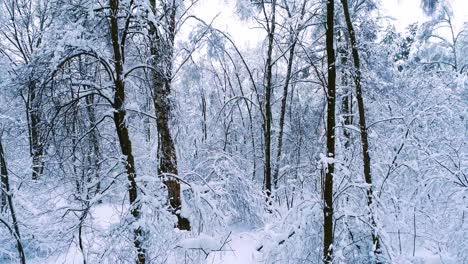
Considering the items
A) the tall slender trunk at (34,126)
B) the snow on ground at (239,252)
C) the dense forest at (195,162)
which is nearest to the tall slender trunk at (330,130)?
the dense forest at (195,162)

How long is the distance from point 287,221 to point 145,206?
2566 millimetres

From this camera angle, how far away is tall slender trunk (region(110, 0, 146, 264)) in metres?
4.02

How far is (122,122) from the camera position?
4.17 meters

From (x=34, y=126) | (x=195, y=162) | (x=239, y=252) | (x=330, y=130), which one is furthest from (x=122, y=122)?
(x=195, y=162)

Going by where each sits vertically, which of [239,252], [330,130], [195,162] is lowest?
[239,252]

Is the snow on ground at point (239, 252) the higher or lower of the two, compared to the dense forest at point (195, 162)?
lower

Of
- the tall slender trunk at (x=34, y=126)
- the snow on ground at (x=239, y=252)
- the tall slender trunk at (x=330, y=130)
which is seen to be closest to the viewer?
the tall slender trunk at (x=34, y=126)

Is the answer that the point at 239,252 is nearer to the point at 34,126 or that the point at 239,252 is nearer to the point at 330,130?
the point at 330,130

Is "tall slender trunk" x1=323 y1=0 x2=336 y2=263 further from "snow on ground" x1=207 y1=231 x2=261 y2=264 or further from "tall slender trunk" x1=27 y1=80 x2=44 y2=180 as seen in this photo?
"tall slender trunk" x1=27 y1=80 x2=44 y2=180

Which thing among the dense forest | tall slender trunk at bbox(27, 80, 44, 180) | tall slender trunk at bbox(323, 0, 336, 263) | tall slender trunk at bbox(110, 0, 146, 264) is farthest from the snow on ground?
tall slender trunk at bbox(27, 80, 44, 180)

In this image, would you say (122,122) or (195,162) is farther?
(195,162)

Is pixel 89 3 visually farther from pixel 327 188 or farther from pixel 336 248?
pixel 336 248

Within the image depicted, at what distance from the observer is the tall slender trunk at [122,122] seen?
13.2 feet

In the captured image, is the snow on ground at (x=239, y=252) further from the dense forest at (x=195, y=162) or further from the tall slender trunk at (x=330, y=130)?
the tall slender trunk at (x=330, y=130)
